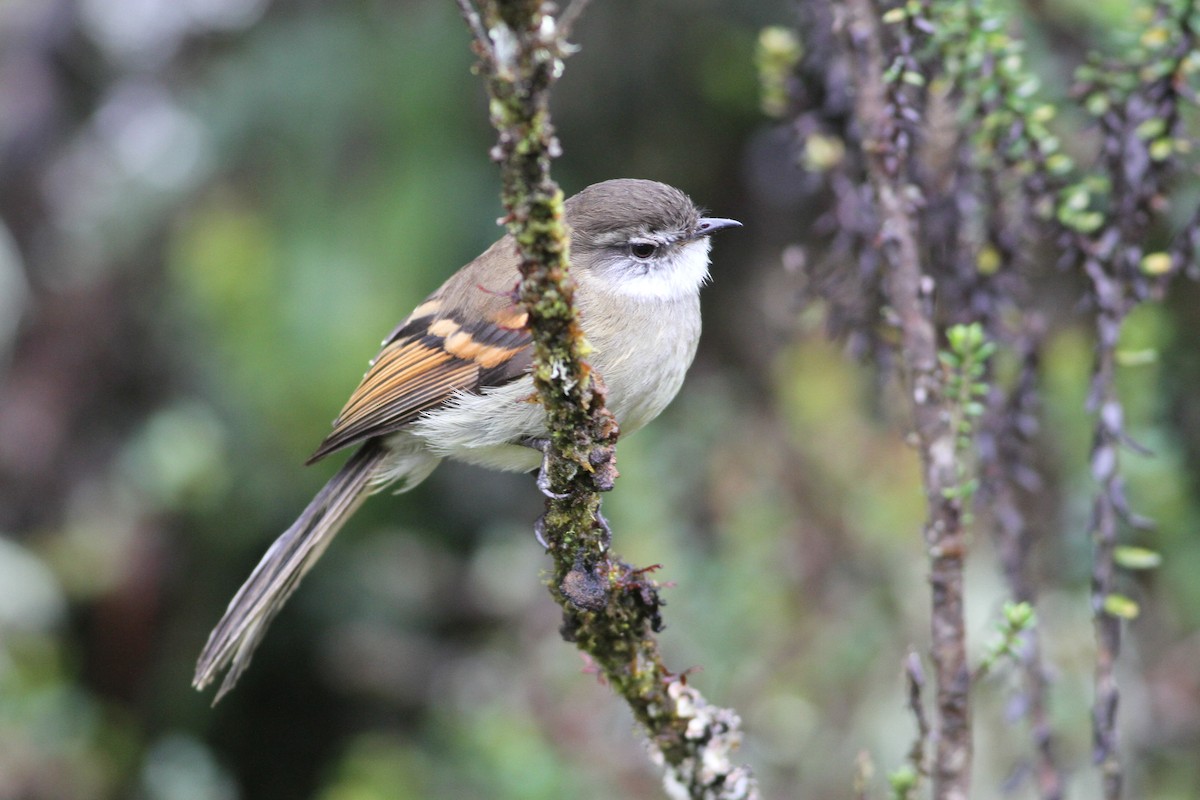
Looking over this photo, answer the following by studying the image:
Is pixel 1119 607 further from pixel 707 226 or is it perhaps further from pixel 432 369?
pixel 432 369

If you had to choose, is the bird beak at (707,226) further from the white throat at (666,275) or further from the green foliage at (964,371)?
the green foliage at (964,371)

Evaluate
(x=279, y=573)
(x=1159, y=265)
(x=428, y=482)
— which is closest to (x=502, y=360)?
(x=279, y=573)

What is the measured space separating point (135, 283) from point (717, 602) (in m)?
2.75

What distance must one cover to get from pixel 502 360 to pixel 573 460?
1.09 meters

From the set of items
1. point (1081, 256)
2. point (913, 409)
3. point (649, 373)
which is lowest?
point (913, 409)

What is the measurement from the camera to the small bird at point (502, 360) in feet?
10.3

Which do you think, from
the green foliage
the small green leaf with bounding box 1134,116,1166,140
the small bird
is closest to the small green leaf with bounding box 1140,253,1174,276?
the small green leaf with bounding box 1134,116,1166,140

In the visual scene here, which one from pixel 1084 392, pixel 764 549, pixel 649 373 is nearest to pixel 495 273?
pixel 649 373

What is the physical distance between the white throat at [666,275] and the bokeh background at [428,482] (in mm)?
361

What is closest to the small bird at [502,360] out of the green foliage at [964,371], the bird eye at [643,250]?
the bird eye at [643,250]

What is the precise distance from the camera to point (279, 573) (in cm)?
328

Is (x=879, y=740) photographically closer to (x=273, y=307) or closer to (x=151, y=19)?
(x=273, y=307)

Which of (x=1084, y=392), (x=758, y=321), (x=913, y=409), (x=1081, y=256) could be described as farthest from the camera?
(x=758, y=321)

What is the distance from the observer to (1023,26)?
3840mm
